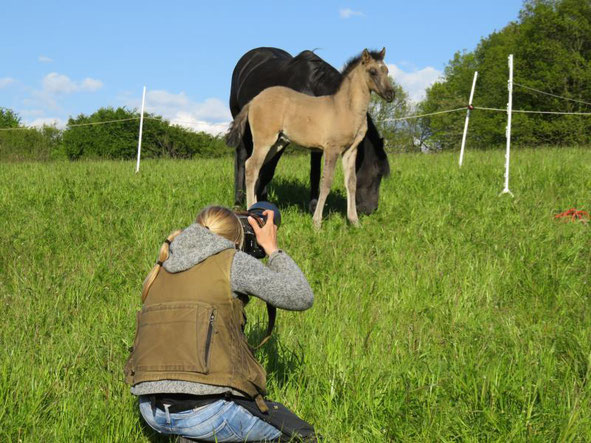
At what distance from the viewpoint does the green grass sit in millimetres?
2797

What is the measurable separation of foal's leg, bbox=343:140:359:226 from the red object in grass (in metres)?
2.50

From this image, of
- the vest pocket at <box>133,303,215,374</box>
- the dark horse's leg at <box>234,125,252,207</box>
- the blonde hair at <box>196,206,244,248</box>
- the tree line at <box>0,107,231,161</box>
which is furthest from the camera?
the tree line at <box>0,107,231,161</box>

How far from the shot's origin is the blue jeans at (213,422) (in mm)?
2398

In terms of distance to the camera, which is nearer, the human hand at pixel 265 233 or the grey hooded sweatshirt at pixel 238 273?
the grey hooded sweatshirt at pixel 238 273

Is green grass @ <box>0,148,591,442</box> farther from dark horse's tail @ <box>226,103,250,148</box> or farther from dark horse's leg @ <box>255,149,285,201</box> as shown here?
dark horse's tail @ <box>226,103,250,148</box>

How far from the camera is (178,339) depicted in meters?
2.34

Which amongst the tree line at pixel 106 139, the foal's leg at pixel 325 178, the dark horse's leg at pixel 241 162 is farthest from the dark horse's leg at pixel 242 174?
the tree line at pixel 106 139

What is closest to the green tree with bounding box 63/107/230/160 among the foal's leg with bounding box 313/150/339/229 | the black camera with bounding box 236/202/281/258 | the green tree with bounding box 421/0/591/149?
the foal's leg with bounding box 313/150/339/229

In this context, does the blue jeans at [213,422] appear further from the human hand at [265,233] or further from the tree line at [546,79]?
the tree line at [546,79]

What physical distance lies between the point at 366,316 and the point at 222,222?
188 cm

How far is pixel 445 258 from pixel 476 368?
253 cm

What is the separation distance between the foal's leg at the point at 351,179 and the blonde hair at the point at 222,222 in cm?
459

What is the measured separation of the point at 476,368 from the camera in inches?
122

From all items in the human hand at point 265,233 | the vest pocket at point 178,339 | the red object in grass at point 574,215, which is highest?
the red object in grass at point 574,215
